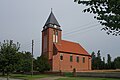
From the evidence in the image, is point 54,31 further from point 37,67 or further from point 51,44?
point 37,67

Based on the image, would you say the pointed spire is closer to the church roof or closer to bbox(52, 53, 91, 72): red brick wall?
the church roof

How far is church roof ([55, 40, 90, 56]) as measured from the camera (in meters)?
82.3

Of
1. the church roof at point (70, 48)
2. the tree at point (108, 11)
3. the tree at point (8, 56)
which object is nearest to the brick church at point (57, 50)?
the church roof at point (70, 48)

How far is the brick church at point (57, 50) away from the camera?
260 ft

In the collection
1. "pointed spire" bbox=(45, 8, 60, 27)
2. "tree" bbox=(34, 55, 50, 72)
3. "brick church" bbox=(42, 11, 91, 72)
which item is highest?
"pointed spire" bbox=(45, 8, 60, 27)

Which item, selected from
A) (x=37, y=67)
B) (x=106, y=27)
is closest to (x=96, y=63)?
(x=37, y=67)

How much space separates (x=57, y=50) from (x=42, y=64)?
33.6ft

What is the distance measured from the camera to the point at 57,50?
79312 mm

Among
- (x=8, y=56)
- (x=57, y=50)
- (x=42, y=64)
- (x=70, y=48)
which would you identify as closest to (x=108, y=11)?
(x=8, y=56)

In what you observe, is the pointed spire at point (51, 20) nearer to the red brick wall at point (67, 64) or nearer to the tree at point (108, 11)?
the red brick wall at point (67, 64)

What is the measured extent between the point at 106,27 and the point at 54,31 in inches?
2945

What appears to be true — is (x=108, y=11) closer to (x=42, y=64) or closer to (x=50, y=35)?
(x=42, y=64)

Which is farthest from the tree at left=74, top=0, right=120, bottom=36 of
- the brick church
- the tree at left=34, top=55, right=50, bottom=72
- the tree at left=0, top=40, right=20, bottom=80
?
the brick church

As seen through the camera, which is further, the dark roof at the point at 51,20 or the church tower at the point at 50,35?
the dark roof at the point at 51,20
